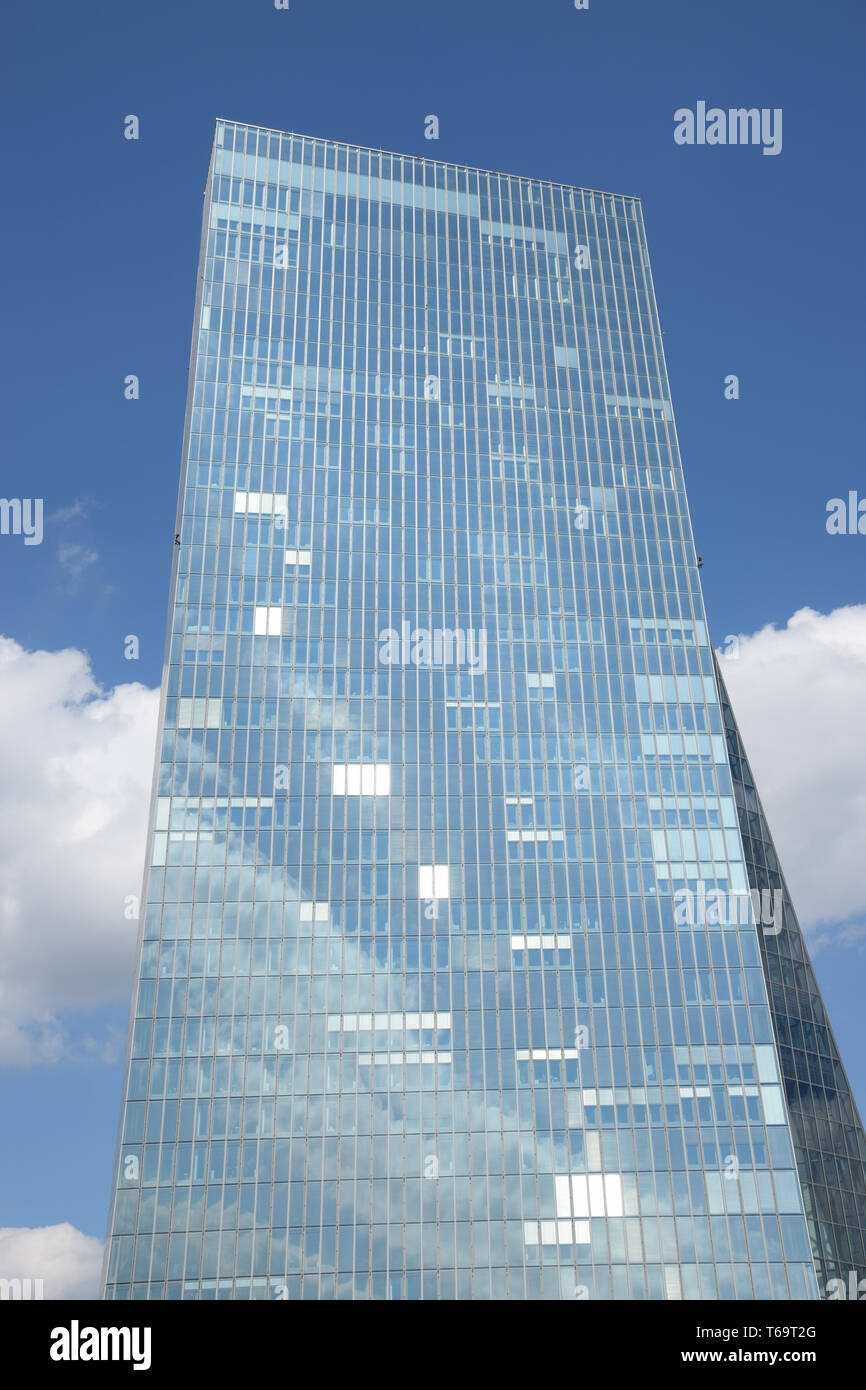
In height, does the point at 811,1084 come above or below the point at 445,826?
below

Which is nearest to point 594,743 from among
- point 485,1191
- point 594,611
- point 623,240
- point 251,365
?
point 594,611

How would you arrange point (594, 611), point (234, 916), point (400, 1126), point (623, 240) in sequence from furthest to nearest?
point (623, 240) < point (594, 611) < point (234, 916) < point (400, 1126)

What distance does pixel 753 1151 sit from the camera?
3445 inches

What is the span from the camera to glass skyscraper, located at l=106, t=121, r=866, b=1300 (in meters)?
83.6

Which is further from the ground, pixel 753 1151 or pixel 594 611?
pixel 594 611

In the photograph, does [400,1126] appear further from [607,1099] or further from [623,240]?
[623,240]

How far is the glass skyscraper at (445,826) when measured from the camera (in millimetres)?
83562

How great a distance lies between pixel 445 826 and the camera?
99.2m

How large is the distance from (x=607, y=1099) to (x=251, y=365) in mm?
75647

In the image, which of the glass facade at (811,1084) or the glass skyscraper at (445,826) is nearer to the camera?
the glass skyscraper at (445,826)

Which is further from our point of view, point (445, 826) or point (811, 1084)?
point (811, 1084)

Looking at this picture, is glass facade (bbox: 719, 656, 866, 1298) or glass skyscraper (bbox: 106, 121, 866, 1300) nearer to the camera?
glass skyscraper (bbox: 106, 121, 866, 1300)

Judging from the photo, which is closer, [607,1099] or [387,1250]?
[387,1250]

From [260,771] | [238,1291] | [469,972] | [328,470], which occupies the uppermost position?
[328,470]
